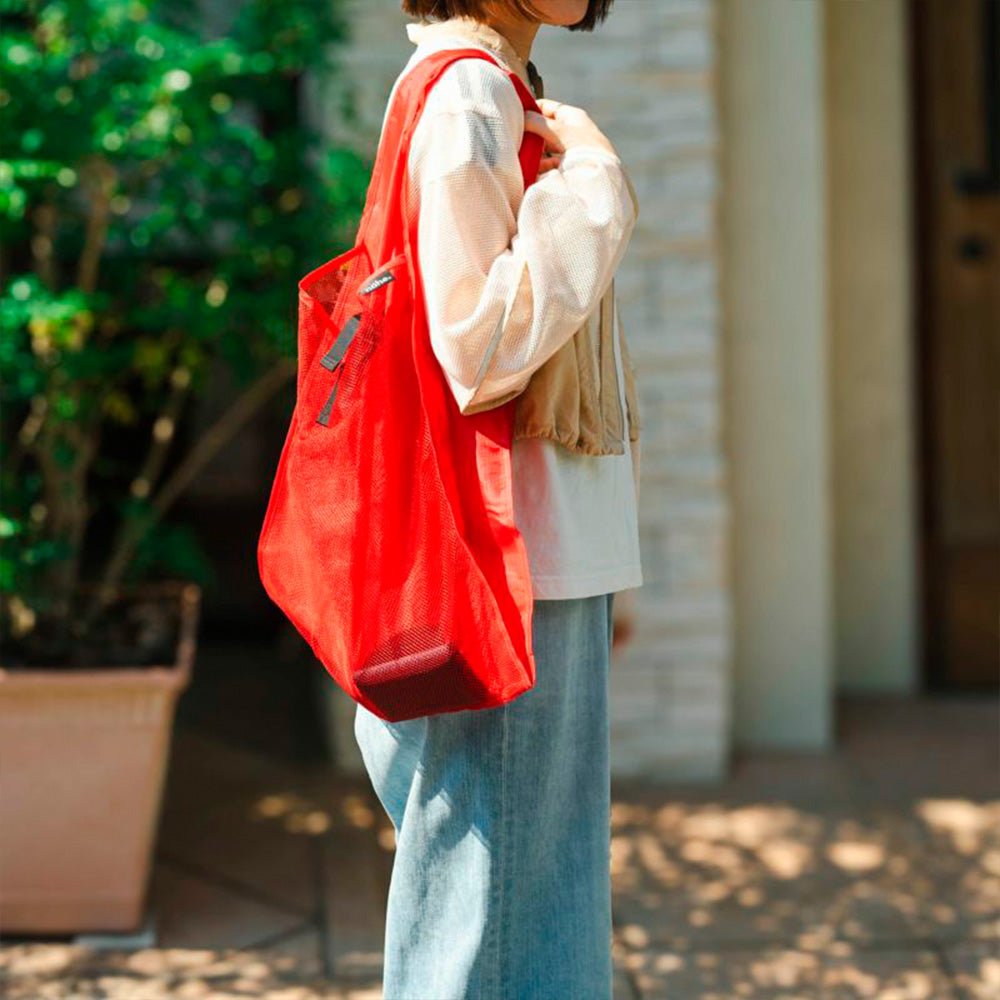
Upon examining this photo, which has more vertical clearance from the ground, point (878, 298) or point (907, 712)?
point (878, 298)

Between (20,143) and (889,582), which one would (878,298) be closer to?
(889,582)

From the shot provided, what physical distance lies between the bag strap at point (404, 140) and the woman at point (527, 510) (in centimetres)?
2

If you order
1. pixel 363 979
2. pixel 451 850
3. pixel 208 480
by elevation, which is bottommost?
pixel 363 979

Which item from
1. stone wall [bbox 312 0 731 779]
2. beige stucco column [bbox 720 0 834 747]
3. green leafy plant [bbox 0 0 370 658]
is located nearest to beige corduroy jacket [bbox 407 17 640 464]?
green leafy plant [bbox 0 0 370 658]

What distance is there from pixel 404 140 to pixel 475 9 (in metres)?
0.20

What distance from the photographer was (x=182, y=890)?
10.3 ft

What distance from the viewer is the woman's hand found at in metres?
1.73

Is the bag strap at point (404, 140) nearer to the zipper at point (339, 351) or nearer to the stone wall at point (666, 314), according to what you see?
the zipper at point (339, 351)

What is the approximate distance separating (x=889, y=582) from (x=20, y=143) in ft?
8.62

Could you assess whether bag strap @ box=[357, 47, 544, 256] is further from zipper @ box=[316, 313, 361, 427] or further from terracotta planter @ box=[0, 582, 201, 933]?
terracotta planter @ box=[0, 582, 201, 933]

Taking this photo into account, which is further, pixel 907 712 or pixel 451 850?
pixel 907 712

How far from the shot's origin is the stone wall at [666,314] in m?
3.60

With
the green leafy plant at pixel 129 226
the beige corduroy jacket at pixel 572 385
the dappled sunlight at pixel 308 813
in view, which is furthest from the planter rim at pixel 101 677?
the beige corduroy jacket at pixel 572 385

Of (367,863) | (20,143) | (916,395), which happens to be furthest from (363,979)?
(916,395)
